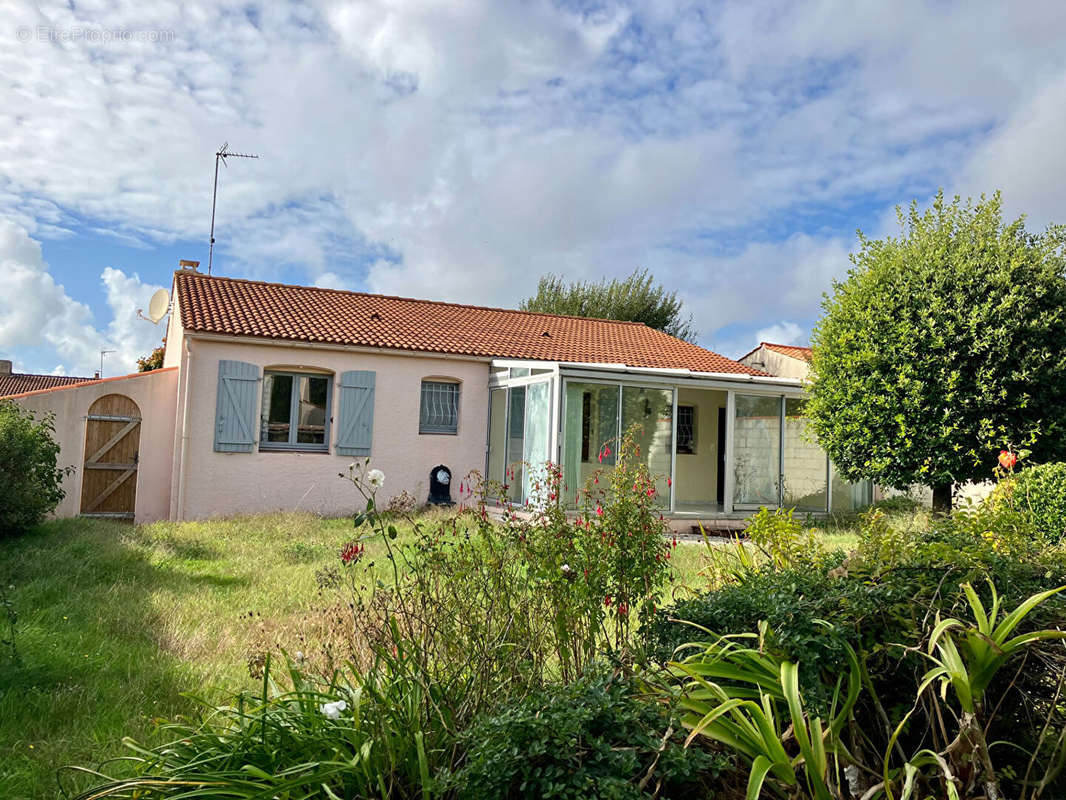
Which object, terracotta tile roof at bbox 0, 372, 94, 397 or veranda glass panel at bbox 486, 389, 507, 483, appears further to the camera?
terracotta tile roof at bbox 0, 372, 94, 397

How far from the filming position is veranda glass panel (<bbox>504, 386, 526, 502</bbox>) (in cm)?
1374

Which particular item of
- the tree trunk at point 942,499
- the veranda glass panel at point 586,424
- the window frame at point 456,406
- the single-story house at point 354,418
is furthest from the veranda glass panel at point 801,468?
the window frame at point 456,406

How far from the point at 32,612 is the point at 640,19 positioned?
25.5ft

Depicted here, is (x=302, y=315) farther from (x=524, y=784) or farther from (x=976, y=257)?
(x=524, y=784)

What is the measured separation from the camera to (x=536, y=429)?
43.7ft

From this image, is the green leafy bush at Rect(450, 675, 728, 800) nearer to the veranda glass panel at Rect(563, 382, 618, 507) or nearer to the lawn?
the lawn

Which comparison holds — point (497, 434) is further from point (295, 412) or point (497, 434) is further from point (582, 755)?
point (582, 755)

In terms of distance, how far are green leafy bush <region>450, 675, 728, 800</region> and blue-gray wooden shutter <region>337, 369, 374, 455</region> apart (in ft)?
41.4

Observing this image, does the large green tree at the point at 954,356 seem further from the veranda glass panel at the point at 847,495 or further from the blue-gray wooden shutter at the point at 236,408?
the blue-gray wooden shutter at the point at 236,408

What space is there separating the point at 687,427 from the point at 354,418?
7.67 metres

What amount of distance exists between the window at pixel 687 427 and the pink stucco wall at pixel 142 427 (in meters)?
11.0

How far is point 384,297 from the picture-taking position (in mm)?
18250

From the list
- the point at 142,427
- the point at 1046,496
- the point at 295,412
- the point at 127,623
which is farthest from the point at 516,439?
the point at 127,623

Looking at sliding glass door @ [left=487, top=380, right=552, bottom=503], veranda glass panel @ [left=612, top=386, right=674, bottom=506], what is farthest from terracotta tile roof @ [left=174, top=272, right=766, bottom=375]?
veranda glass panel @ [left=612, top=386, right=674, bottom=506]
